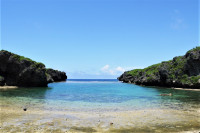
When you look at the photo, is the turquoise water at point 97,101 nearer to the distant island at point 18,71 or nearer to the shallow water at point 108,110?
the shallow water at point 108,110

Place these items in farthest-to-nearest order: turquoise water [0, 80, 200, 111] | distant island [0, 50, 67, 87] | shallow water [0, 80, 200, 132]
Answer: distant island [0, 50, 67, 87] → turquoise water [0, 80, 200, 111] → shallow water [0, 80, 200, 132]

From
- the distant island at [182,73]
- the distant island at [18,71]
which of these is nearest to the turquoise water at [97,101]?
the distant island at [18,71]

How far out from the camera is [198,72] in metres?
72.1

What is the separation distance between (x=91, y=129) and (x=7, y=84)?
211 feet

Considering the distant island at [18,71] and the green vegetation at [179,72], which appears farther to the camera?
the green vegetation at [179,72]

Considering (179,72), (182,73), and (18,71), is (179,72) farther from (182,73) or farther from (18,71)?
(18,71)

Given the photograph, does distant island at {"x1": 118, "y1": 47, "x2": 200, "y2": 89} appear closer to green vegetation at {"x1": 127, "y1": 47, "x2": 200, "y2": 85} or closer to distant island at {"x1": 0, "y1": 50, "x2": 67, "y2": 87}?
green vegetation at {"x1": 127, "y1": 47, "x2": 200, "y2": 85}

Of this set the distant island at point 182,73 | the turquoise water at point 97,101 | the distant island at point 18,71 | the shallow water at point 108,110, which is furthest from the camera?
the distant island at point 182,73

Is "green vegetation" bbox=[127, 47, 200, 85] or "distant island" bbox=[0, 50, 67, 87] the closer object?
"distant island" bbox=[0, 50, 67, 87]

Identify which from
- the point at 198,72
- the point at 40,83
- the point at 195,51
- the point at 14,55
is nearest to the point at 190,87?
the point at 198,72

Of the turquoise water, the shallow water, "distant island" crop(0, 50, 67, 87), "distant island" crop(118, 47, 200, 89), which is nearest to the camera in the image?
the shallow water

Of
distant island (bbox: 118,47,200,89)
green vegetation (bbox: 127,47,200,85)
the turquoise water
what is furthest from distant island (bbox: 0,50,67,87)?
green vegetation (bbox: 127,47,200,85)

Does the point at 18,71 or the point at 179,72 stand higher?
the point at 179,72

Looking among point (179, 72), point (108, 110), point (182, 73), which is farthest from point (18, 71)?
point (182, 73)
